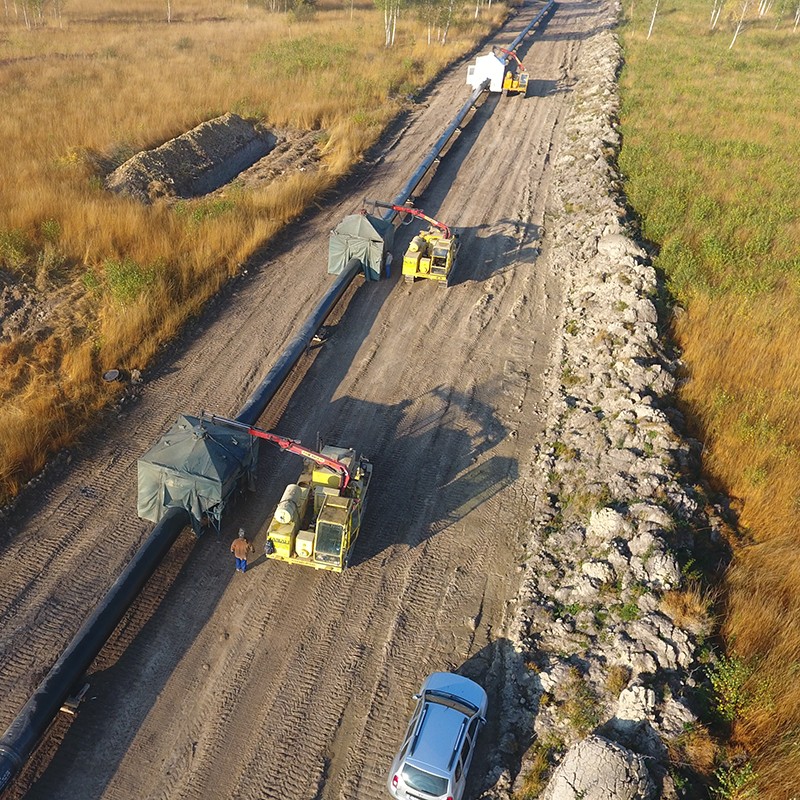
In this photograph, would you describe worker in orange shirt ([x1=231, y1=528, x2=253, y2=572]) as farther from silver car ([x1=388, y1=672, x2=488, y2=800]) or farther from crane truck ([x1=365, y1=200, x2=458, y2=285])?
crane truck ([x1=365, y1=200, x2=458, y2=285])

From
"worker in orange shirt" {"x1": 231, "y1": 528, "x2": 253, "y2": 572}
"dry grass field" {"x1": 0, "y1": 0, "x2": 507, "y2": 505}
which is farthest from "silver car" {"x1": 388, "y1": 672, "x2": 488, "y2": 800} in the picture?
"dry grass field" {"x1": 0, "y1": 0, "x2": 507, "y2": 505}

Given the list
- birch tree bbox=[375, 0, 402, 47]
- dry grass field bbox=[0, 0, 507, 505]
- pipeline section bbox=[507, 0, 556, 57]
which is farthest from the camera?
pipeline section bbox=[507, 0, 556, 57]

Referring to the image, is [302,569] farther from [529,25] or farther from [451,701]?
[529,25]

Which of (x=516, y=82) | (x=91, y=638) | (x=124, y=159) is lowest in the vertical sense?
(x=91, y=638)

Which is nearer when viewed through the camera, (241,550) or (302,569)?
(241,550)

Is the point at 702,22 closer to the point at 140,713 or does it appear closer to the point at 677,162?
the point at 677,162

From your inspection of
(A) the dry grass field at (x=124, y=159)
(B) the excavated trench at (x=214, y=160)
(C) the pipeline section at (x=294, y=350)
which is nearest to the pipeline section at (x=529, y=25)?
(A) the dry grass field at (x=124, y=159)

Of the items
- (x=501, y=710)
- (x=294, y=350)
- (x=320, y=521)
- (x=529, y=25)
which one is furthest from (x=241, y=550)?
(x=529, y=25)
